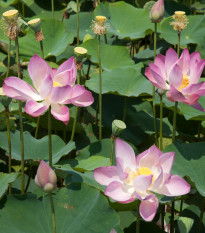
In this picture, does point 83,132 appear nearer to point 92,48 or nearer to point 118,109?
point 118,109

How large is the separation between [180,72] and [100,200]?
18.8 inches

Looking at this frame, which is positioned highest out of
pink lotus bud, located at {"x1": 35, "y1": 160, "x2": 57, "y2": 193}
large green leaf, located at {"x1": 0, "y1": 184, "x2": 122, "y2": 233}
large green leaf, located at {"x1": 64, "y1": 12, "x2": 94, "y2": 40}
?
pink lotus bud, located at {"x1": 35, "y1": 160, "x2": 57, "y2": 193}

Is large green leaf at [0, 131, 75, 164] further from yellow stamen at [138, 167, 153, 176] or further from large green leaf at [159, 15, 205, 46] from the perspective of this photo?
large green leaf at [159, 15, 205, 46]

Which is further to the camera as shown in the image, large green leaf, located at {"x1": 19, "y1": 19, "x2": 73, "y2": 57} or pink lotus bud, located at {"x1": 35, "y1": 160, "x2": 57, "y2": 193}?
large green leaf, located at {"x1": 19, "y1": 19, "x2": 73, "y2": 57}

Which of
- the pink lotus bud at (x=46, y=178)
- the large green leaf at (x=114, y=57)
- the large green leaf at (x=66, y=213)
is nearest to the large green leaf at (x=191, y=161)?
the large green leaf at (x=66, y=213)

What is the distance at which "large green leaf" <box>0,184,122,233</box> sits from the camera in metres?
1.44

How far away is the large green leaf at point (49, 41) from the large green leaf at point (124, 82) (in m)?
0.33

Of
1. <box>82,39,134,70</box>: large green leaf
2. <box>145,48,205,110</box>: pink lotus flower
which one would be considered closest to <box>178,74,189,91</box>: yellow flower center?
<box>145,48,205,110</box>: pink lotus flower

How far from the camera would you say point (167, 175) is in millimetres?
1272

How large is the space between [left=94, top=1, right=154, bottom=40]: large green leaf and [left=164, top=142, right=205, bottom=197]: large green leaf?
109cm

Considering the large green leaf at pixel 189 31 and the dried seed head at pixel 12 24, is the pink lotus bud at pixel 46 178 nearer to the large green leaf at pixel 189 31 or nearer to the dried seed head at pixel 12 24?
the dried seed head at pixel 12 24

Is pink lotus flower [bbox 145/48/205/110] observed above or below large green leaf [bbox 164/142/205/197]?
above

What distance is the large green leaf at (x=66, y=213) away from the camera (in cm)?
144

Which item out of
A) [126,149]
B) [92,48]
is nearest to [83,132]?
[92,48]
